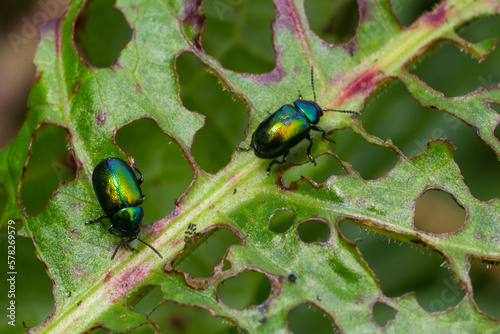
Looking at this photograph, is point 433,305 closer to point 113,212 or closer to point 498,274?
point 498,274

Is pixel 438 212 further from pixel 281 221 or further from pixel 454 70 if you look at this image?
pixel 281 221

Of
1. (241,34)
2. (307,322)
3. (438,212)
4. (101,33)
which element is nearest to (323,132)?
(241,34)

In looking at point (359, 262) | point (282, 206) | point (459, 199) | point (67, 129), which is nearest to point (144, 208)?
point (67, 129)

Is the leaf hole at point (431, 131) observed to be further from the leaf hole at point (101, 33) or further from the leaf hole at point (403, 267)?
the leaf hole at point (101, 33)

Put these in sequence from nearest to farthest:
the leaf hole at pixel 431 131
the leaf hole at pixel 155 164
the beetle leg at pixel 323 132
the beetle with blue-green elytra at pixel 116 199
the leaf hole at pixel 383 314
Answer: the leaf hole at pixel 383 314, the beetle with blue-green elytra at pixel 116 199, the beetle leg at pixel 323 132, the leaf hole at pixel 155 164, the leaf hole at pixel 431 131

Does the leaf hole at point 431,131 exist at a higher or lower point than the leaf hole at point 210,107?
lower

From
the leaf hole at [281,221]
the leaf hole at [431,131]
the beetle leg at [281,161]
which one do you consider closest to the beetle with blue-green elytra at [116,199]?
the leaf hole at [281,221]

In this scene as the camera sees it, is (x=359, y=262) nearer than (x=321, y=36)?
Yes
